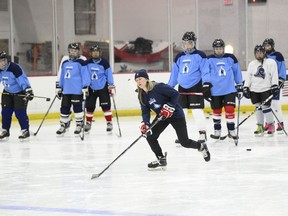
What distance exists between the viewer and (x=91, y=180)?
228 inches

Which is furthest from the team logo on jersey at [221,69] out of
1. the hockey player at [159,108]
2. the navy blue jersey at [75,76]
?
the hockey player at [159,108]

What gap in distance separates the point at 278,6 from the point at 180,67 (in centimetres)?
714

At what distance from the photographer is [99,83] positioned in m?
9.73

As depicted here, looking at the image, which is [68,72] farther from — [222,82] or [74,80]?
[222,82]

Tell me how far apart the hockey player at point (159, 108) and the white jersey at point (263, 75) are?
268 cm

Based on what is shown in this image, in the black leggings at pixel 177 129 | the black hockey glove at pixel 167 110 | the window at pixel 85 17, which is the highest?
the window at pixel 85 17

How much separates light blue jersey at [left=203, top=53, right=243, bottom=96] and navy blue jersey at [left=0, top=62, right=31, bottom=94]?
2147mm

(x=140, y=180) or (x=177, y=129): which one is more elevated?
(x=177, y=129)

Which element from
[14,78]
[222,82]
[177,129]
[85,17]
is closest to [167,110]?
[177,129]

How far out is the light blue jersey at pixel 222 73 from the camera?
8.31 metres

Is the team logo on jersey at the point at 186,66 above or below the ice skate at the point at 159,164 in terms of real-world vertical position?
above

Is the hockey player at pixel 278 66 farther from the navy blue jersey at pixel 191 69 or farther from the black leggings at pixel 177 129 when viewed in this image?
the black leggings at pixel 177 129

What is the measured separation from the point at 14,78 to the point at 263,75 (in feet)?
9.41

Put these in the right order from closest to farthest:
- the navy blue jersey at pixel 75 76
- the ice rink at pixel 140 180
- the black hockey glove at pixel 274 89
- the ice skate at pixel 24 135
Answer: the ice rink at pixel 140 180
the black hockey glove at pixel 274 89
the ice skate at pixel 24 135
the navy blue jersey at pixel 75 76
